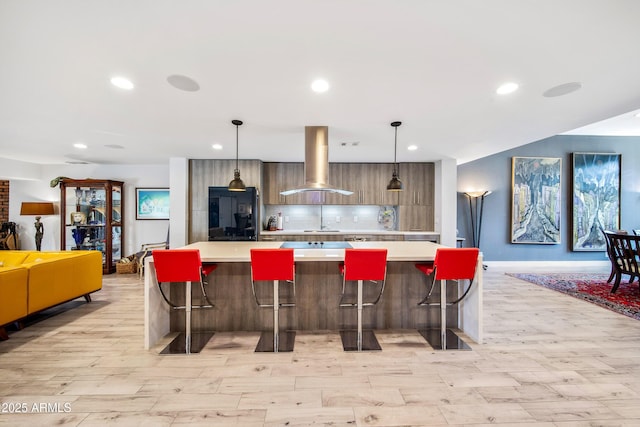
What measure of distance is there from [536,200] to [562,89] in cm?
470

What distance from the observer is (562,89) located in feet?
7.66

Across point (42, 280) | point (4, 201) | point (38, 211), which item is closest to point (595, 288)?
point (42, 280)

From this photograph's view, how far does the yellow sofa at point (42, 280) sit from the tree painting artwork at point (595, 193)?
9.31 m

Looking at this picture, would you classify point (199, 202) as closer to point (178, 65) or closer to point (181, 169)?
point (181, 169)

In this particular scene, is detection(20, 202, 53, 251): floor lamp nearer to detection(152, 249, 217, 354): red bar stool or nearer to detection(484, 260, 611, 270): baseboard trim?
detection(152, 249, 217, 354): red bar stool

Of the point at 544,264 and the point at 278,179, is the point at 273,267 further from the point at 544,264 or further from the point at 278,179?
the point at 544,264

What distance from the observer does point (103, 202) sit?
5.73 meters

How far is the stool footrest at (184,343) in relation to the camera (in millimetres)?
2463

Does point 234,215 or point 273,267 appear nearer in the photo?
point 273,267

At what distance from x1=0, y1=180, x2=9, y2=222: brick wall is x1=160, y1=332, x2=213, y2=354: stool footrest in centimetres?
657

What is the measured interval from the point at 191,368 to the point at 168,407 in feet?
1.47

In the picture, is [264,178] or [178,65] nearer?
[178,65]

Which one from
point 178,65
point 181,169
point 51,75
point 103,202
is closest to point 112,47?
point 178,65

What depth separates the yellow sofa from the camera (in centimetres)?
262
